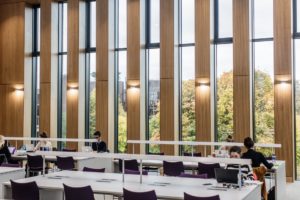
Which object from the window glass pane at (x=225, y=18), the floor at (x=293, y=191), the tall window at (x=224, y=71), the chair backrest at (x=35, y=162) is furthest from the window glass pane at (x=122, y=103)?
the floor at (x=293, y=191)

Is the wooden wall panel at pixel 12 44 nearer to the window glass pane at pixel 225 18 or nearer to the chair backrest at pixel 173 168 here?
the window glass pane at pixel 225 18

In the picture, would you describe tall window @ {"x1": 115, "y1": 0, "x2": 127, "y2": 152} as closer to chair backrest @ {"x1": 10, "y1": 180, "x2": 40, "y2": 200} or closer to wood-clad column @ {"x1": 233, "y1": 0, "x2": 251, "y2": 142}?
wood-clad column @ {"x1": 233, "y1": 0, "x2": 251, "y2": 142}

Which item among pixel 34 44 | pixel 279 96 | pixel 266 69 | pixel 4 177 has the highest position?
pixel 34 44

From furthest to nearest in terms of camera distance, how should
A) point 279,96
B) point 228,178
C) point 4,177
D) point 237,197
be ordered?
point 279,96 < point 4,177 < point 228,178 < point 237,197

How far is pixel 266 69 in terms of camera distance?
10.1m

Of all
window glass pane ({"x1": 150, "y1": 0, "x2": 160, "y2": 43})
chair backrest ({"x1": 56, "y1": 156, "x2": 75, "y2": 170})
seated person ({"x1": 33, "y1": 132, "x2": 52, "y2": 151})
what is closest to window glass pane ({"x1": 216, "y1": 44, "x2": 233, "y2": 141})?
window glass pane ({"x1": 150, "y1": 0, "x2": 160, "y2": 43})

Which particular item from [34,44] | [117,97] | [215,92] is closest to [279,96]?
[215,92]

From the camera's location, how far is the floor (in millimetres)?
7485

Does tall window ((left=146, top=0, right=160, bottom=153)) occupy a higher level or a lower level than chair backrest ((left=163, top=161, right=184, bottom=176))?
higher

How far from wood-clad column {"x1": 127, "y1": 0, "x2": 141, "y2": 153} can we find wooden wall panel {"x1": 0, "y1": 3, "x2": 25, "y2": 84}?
3799 mm

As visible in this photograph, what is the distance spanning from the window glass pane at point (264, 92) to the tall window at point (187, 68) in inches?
A: 66.6

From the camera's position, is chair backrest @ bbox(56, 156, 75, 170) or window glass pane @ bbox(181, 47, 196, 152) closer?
chair backrest @ bbox(56, 156, 75, 170)

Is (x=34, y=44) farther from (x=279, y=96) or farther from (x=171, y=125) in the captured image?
(x=279, y=96)

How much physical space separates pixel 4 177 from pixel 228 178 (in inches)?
135
